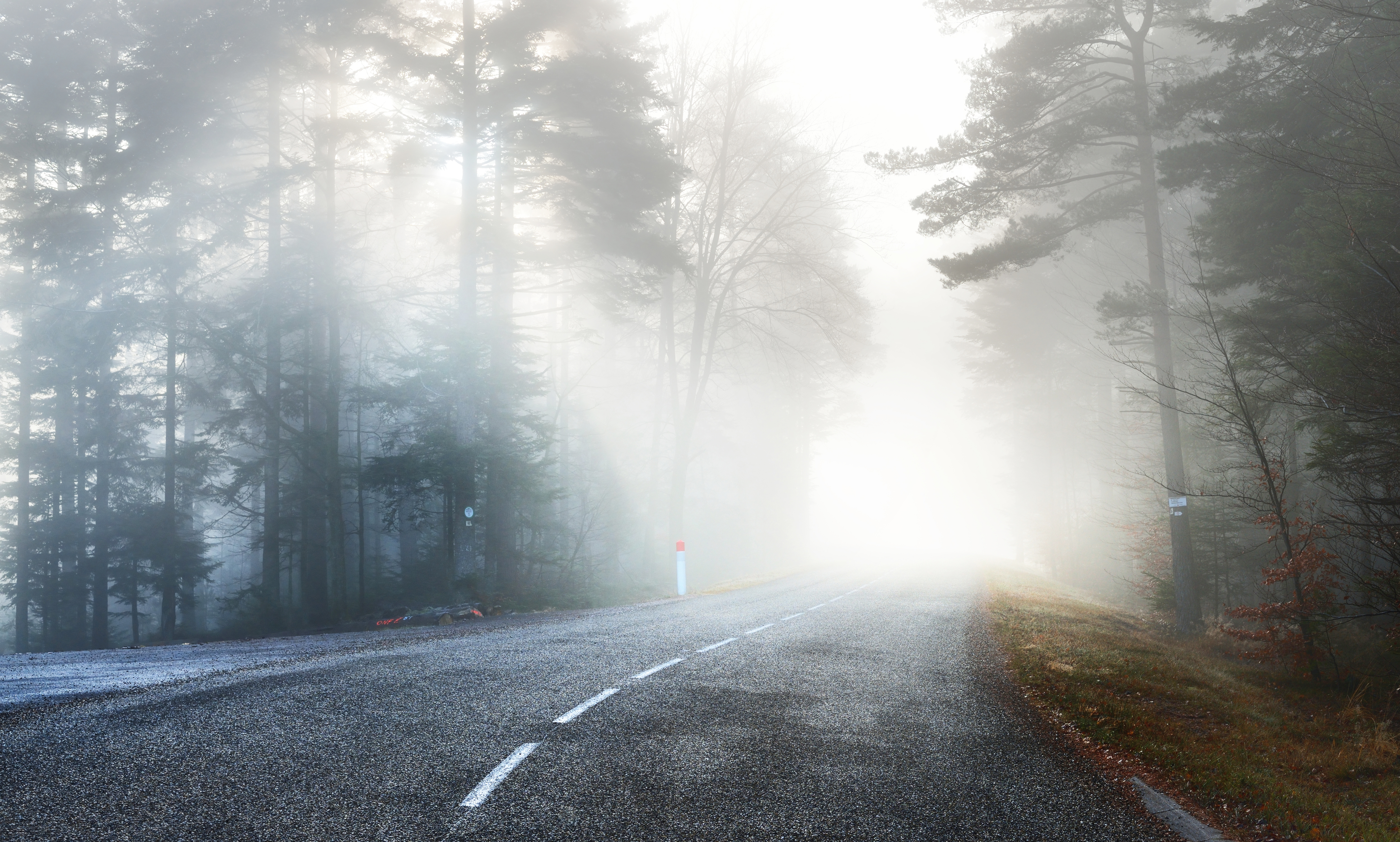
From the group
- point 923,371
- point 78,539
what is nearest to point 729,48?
point 78,539

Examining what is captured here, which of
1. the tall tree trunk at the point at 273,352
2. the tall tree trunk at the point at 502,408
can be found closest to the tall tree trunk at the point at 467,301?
the tall tree trunk at the point at 502,408

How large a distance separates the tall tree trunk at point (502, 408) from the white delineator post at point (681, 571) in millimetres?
5054

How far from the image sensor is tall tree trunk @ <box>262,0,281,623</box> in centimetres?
1972

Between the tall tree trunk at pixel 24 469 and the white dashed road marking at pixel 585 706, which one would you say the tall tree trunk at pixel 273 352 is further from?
the white dashed road marking at pixel 585 706

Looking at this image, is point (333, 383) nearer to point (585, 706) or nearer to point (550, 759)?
point (585, 706)

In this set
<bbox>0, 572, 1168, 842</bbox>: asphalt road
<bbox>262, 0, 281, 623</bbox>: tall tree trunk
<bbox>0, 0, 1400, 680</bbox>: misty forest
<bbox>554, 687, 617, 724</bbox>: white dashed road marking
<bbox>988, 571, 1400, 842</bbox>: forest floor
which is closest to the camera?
<bbox>0, 572, 1168, 842</bbox>: asphalt road

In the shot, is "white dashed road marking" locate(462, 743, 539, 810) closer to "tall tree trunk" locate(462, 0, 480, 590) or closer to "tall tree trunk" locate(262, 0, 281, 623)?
"tall tree trunk" locate(462, 0, 480, 590)

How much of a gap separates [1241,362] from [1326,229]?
9.24 feet

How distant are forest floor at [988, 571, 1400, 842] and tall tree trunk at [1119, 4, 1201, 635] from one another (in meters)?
1.40

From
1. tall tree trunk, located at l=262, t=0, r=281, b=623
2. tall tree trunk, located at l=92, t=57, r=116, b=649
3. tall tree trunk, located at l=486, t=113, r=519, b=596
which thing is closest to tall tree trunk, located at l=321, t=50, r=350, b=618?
tall tree trunk, located at l=262, t=0, r=281, b=623

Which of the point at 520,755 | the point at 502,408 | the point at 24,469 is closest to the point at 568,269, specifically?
the point at 502,408

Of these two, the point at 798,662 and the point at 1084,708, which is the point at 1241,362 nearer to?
the point at 1084,708

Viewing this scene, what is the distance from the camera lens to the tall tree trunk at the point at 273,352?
19.7 m

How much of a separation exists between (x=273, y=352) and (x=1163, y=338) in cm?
2099
